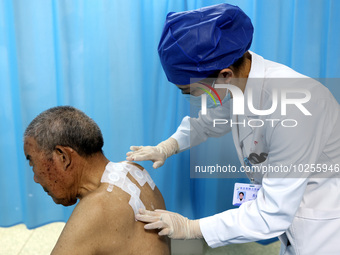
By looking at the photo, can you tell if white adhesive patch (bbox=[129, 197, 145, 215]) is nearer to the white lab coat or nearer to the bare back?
the bare back

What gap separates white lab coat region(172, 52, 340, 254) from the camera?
0.99 meters

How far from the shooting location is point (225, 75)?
110cm

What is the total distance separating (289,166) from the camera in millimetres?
995

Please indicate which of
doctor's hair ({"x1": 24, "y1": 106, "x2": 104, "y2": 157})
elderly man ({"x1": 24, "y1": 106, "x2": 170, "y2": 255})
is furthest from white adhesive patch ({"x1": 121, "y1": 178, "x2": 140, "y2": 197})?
doctor's hair ({"x1": 24, "y1": 106, "x2": 104, "y2": 157})

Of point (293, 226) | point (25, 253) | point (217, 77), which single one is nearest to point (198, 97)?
point (217, 77)

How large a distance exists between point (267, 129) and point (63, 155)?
0.67 metres

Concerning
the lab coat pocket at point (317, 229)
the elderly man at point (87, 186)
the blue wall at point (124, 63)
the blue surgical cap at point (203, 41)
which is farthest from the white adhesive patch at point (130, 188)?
the blue wall at point (124, 63)

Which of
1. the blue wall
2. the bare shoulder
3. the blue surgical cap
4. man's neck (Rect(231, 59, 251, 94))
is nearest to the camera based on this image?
the bare shoulder

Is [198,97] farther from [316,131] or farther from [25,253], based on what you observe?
[25,253]

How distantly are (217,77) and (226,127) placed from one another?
57 centimetres

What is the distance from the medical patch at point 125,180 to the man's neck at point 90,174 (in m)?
0.02

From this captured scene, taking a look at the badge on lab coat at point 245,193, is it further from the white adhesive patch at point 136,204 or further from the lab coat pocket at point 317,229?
the white adhesive patch at point 136,204

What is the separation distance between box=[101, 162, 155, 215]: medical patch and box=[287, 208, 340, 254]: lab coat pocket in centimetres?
55

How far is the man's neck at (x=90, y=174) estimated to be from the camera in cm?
111
